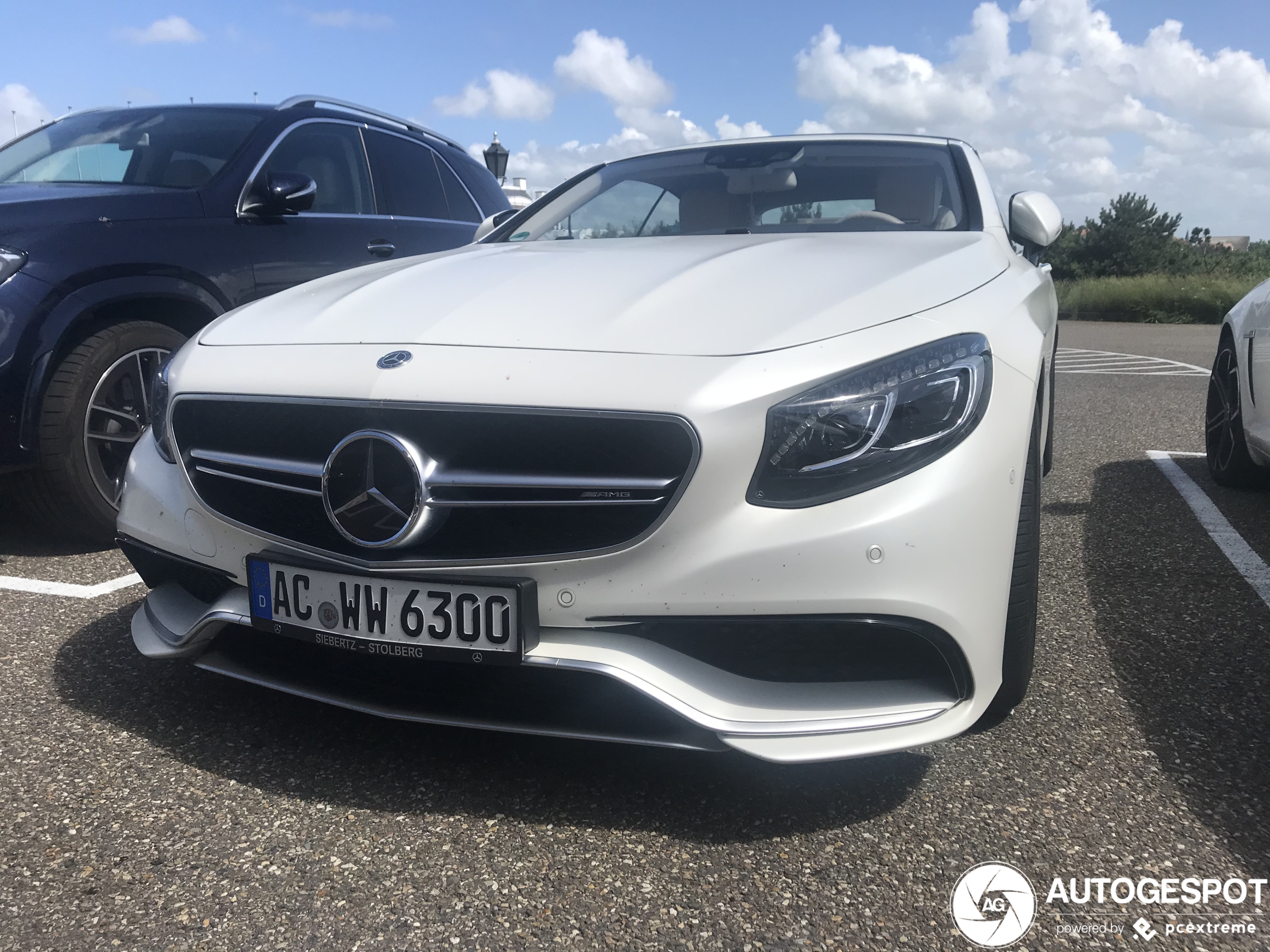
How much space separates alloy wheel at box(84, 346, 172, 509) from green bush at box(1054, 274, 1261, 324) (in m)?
27.6

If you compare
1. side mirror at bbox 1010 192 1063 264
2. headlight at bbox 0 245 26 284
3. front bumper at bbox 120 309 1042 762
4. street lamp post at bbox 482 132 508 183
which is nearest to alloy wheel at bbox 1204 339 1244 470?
side mirror at bbox 1010 192 1063 264

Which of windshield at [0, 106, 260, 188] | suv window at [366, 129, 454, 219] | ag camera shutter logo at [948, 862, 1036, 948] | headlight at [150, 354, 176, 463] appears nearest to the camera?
ag camera shutter logo at [948, 862, 1036, 948]

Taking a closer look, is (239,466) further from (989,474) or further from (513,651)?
(989,474)

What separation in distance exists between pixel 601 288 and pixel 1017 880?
1326mm

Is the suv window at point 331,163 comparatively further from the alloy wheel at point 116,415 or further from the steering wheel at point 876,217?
the steering wheel at point 876,217

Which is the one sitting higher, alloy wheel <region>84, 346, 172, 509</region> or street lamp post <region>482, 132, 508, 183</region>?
street lamp post <region>482, 132, 508, 183</region>

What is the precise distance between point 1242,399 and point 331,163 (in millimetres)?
3920

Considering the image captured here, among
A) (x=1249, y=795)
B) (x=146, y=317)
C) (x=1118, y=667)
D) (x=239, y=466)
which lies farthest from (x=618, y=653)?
(x=146, y=317)

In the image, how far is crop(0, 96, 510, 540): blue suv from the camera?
132 inches

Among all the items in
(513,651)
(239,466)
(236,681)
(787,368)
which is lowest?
(236,681)

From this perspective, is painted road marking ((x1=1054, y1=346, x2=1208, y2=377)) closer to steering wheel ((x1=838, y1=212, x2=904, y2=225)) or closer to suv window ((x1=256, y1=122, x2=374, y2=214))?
suv window ((x1=256, y1=122, x2=374, y2=214))

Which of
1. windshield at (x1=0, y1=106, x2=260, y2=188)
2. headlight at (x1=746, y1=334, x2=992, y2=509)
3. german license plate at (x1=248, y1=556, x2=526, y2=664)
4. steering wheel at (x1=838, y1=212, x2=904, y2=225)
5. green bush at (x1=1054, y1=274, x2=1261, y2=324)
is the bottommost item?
green bush at (x1=1054, y1=274, x2=1261, y2=324)

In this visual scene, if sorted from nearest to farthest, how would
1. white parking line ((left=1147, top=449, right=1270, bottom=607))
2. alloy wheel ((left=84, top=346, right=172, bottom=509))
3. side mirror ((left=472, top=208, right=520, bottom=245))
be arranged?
white parking line ((left=1147, top=449, right=1270, bottom=607)) → alloy wheel ((left=84, top=346, right=172, bottom=509)) → side mirror ((left=472, top=208, right=520, bottom=245))

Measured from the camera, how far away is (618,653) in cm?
178
